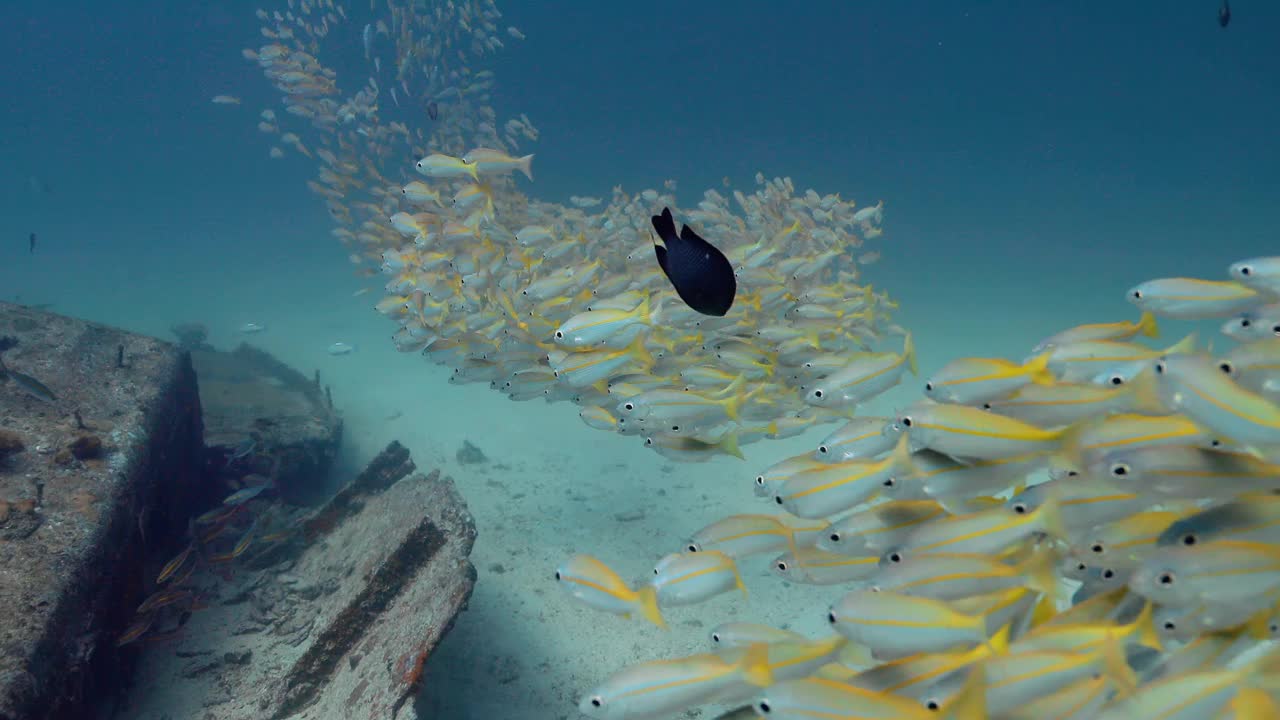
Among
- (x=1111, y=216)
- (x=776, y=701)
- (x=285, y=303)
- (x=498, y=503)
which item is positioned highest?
(x=1111, y=216)

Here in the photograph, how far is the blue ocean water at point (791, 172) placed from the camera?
13000 millimetres

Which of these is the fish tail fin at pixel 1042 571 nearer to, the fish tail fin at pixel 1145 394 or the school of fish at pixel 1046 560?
the school of fish at pixel 1046 560

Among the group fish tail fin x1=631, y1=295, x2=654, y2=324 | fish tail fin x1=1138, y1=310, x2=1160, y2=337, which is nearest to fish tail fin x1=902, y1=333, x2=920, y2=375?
fish tail fin x1=1138, y1=310, x2=1160, y2=337

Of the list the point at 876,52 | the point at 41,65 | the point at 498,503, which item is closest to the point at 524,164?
the point at 498,503

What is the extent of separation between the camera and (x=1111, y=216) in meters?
28.1

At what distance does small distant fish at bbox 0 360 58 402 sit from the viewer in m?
5.32

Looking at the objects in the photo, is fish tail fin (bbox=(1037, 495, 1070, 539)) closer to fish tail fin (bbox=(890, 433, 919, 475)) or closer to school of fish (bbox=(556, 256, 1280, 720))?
school of fish (bbox=(556, 256, 1280, 720))

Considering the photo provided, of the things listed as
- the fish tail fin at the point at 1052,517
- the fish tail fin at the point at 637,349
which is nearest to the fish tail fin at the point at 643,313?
the fish tail fin at the point at 637,349

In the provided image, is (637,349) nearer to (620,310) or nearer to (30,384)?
(620,310)

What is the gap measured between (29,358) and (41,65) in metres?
146

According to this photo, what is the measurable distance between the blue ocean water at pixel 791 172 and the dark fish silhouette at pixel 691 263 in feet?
13.6

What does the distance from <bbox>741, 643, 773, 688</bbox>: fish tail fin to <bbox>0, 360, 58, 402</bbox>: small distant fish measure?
678cm

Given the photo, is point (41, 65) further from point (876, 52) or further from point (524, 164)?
point (524, 164)

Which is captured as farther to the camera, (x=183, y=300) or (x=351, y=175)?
(x=183, y=300)
